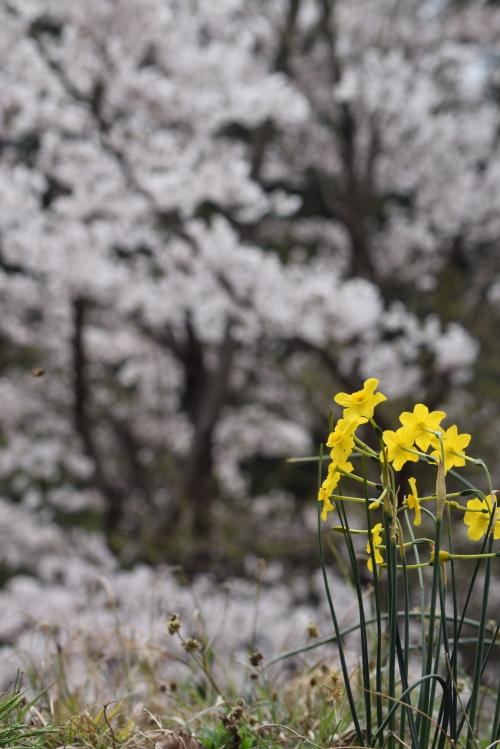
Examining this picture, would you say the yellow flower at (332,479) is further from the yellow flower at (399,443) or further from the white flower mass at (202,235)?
the white flower mass at (202,235)

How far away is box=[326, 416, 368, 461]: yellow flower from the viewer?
773mm

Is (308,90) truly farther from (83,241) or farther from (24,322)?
(24,322)

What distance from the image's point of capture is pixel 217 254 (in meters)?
3.90

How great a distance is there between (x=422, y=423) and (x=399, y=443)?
4cm

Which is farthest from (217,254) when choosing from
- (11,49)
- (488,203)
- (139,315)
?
(488,203)

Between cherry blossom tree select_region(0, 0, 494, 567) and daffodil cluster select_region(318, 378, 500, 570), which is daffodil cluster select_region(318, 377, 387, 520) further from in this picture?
cherry blossom tree select_region(0, 0, 494, 567)

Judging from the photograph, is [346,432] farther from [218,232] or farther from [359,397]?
[218,232]

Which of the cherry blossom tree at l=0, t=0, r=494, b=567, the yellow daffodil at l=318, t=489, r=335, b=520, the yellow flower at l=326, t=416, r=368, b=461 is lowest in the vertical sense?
the yellow daffodil at l=318, t=489, r=335, b=520

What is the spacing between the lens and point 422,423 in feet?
2.61

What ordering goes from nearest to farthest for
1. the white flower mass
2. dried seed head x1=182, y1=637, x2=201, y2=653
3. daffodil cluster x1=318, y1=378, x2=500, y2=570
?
daffodil cluster x1=318, y1=378, x2=500, y2=570 < dried seed head x1=182, y1=637, x2=201, y2=653 < the white flower mass

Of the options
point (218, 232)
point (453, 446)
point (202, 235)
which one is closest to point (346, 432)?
point (453, 446)

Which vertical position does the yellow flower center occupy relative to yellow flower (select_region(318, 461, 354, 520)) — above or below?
above

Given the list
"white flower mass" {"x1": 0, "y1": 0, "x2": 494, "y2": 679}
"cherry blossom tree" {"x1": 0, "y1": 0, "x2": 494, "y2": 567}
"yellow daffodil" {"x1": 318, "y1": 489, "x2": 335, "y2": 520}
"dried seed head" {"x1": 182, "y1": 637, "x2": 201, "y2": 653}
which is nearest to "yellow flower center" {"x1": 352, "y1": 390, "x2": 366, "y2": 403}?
"yellow daffodil" {"x1": 318, "y1": 489, "x2": 335, "y2": 520}

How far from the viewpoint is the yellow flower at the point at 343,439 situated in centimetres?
77
